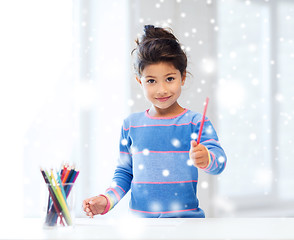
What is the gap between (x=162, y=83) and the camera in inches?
41.3

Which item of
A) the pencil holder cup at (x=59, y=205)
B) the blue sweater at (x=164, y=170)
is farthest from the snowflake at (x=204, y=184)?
the pencil holder cup at (x=59, y=205)

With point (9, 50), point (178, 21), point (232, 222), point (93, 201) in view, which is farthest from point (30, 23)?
point (232, 222)

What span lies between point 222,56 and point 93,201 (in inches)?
68.1

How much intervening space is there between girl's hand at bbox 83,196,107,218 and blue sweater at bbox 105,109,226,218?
4 centimetres

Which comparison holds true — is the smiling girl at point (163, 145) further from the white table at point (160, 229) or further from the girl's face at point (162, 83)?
the white table at point (160, 229)

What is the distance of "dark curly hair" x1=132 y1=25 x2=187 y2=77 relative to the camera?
3.49 feet

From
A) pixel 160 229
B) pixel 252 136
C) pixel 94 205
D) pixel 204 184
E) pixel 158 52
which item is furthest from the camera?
pixel 252 136

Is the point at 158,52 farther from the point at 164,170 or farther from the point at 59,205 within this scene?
the point at 59,205

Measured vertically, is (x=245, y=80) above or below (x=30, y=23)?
below

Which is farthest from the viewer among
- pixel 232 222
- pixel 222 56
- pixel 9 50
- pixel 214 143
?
pixel 222 56

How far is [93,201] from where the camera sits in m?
0.96

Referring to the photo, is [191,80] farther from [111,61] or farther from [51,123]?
[51,123]

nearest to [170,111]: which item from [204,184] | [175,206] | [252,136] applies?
[175,206]

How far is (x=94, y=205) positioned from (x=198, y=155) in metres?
0.29
